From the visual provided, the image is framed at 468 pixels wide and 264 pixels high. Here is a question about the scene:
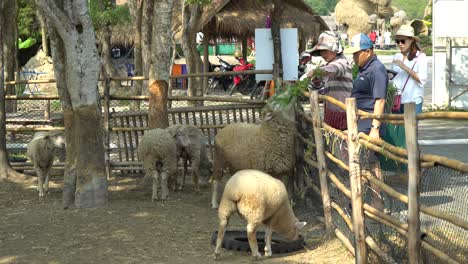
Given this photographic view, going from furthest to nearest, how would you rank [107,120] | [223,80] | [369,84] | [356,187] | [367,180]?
[223,80] < [107,120] < [369,84] < [367,180] < [356,187]

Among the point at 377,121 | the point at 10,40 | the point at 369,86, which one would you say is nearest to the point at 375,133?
the point at 377,121

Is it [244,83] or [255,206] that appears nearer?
[255,206]

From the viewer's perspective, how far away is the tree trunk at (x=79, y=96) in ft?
29.3

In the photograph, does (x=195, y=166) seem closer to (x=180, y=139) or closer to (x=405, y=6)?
(x=180, y=139)

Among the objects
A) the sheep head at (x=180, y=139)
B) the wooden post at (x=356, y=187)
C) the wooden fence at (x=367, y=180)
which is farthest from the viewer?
the sheep head at (x=180, y=139)

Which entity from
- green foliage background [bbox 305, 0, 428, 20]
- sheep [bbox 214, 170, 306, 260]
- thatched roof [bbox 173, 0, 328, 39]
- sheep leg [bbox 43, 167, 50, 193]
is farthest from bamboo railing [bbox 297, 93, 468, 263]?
green foliage background [bbox 305, 0, 428, 20]

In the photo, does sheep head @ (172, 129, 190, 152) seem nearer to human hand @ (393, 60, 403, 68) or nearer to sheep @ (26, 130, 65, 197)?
sheep @ (26, 130, 65, 197)

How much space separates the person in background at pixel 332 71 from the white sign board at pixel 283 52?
7.42 ft

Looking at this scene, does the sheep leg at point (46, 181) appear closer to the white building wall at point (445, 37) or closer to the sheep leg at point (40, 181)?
the sheep leg at point (40, 181)

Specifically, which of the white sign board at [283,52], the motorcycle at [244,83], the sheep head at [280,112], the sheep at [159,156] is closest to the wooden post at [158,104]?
the sheep at [159,156]

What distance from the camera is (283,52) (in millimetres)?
10648

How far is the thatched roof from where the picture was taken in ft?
75.5

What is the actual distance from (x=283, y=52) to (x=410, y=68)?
225 centimetres

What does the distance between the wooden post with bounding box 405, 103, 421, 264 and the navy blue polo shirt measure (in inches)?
77.0
